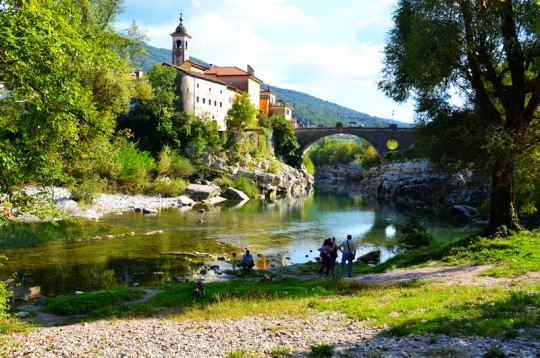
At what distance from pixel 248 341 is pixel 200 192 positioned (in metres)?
48.0

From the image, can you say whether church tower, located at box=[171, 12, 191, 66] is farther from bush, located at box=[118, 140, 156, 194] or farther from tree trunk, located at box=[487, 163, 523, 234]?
tree trunk, located at box=[487, 163, 523, 234]

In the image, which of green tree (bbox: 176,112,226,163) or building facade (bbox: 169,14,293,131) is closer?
green tree (bbox: 176,112,226,163)

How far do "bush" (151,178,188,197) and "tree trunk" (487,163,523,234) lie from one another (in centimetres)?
4067

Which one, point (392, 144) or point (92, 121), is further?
point (392, 144)

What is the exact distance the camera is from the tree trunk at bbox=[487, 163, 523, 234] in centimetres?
1841

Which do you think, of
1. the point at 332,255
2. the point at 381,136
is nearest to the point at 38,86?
the point at 332,255

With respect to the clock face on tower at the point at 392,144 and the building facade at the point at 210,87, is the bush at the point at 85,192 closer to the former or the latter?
the building facade at the point at 210,87

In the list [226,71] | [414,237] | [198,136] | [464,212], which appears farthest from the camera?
[226,71]

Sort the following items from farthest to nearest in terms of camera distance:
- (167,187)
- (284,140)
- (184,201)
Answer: (284,140) → (167,187) → (184,201)

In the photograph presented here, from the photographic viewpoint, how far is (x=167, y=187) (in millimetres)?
53438

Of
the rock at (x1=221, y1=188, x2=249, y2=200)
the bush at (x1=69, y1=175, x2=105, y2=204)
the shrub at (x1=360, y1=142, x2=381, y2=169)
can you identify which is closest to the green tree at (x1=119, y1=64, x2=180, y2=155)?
the rock at (x1=221, y1=188, x2=249, y2=200)

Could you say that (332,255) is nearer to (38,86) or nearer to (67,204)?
(38,86)

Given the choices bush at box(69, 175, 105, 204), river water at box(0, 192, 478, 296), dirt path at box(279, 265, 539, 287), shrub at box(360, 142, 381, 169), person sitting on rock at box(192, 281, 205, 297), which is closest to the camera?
dirt path at box(279, 265, 539, 287)

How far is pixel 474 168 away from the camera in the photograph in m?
19.8
